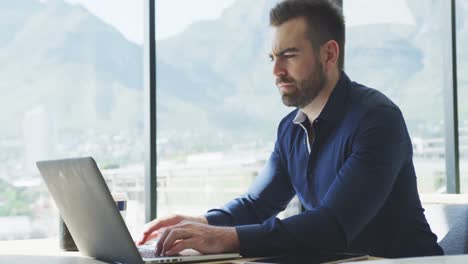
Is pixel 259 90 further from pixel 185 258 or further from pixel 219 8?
pixel 185 258

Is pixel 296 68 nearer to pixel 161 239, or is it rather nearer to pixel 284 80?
pixel 284 80

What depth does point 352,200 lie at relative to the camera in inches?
61.9

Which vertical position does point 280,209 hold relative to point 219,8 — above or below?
below

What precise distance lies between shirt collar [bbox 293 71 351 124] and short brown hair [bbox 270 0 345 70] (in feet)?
0.30

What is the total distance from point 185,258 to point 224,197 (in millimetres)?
4686

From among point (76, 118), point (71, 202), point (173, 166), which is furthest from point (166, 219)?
point (173, 166)

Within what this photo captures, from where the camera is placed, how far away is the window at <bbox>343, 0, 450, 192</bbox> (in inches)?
205

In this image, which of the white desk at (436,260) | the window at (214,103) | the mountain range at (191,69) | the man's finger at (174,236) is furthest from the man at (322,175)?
the window at (214,103)

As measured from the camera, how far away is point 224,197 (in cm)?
607

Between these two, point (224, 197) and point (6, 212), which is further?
point (224, 197)

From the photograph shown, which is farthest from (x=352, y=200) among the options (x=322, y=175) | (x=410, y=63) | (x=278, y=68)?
(x=410, y=63)

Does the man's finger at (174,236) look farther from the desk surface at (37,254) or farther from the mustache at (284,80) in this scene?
the mustache at (284,80)

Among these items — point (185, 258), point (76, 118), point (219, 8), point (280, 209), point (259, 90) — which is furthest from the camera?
point (259, 90)

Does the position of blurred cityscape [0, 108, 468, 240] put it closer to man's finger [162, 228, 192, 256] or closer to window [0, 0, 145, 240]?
window [0, 0, 145, 240]
